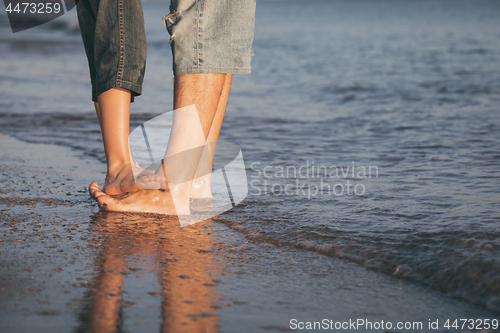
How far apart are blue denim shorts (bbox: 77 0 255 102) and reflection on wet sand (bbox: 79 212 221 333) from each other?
0.57 metres

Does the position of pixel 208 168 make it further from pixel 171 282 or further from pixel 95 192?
pixel 171 282

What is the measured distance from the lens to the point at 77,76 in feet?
25.0

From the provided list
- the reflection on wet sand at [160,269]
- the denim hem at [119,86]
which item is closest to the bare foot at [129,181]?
the reflection on wet sand at [160,269]

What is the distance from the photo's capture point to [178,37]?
1.82 meters

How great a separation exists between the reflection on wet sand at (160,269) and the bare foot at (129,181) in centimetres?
10

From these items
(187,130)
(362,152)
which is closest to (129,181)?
(187,130)

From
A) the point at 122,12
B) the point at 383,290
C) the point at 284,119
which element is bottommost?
the point at 383,290

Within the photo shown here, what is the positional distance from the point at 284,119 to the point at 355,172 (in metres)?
2.04

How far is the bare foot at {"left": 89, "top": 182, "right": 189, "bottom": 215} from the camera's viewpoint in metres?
1.93

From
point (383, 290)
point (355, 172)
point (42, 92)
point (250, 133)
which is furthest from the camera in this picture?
point (42, 92)

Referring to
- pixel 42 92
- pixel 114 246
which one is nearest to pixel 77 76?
pixel 42 92

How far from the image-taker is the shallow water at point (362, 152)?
63.6 inches

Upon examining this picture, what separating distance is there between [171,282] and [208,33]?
0.95 metres

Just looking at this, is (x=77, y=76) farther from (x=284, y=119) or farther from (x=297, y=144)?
(x=297, y=144)
